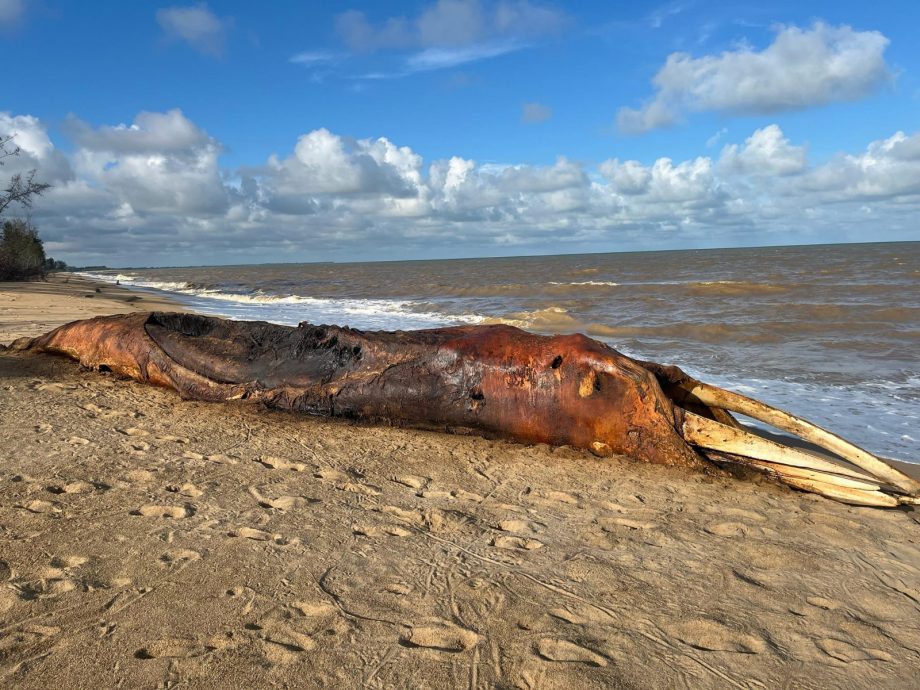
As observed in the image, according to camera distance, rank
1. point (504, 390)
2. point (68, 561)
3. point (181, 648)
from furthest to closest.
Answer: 1. point (504, 390)
2. point (68, 561)
3. point (181, 648)

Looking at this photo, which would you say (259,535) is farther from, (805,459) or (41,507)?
(805,459)

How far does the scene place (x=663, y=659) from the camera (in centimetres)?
223

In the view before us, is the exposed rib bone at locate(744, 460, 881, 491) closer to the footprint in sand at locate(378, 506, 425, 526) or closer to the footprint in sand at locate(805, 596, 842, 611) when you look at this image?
the footprint in sand at locate(805, 596, 842, 611)

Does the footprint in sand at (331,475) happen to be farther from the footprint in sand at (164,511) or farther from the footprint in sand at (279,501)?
the footprint in sand at (164,511)

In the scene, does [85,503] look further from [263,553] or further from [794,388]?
[794,388]

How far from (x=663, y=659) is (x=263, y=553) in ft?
5.76

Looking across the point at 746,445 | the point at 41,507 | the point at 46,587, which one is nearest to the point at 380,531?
the point at 46,587

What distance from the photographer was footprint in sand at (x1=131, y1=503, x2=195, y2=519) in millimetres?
3135

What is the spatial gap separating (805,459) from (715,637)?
2111 millimetres

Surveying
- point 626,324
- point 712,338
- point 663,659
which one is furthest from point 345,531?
point 626,324

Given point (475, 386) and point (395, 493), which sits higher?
point (475, 386)

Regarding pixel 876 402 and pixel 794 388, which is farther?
pixel 794 388

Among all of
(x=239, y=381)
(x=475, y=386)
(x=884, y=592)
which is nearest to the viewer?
(x=884, y=592)

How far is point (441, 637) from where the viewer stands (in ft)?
7.54
